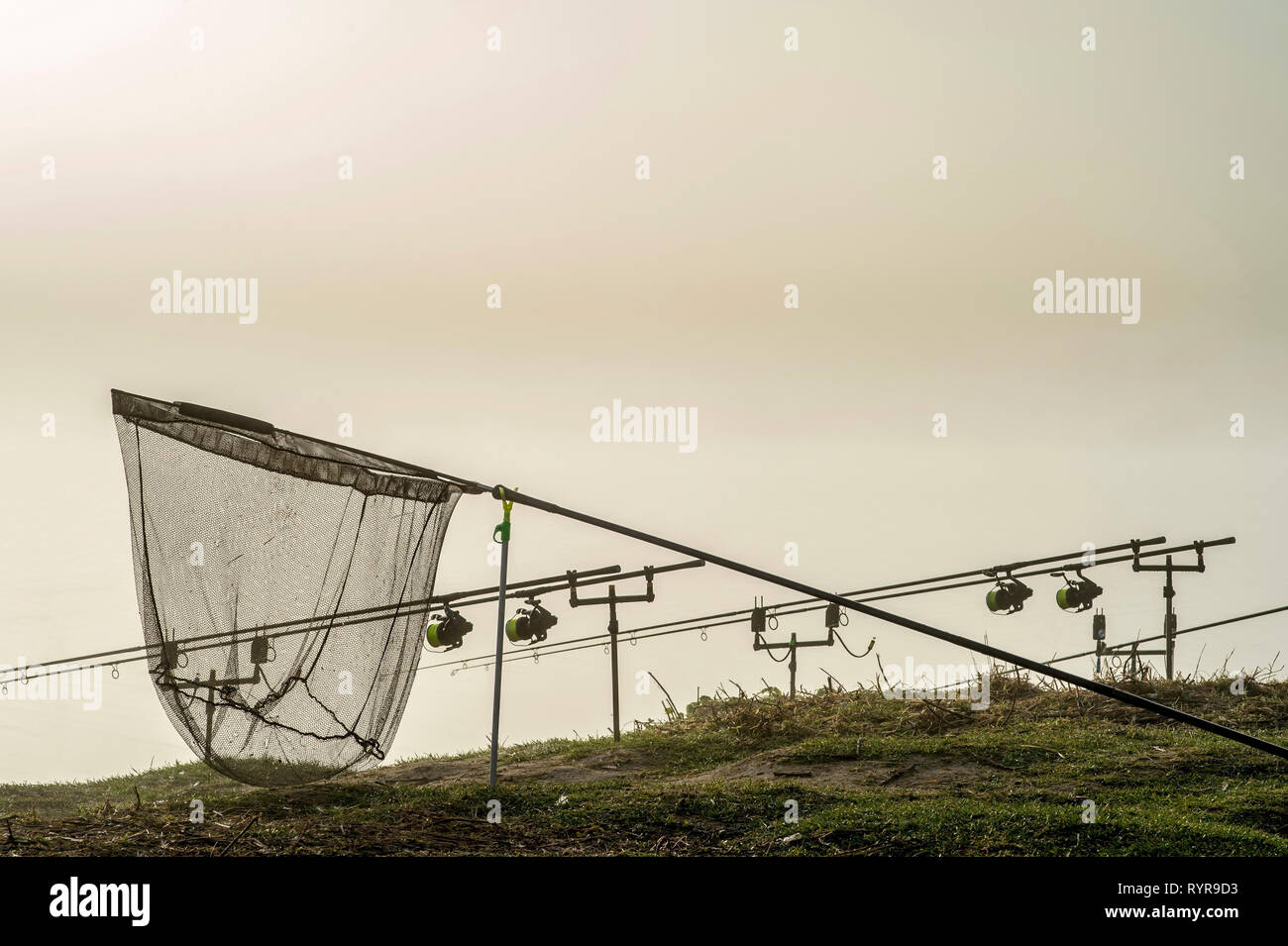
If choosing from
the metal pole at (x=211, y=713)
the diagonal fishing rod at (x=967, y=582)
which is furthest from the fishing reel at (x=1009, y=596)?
the metal pole at (x=211, y=713)

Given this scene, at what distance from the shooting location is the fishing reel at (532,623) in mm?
9516

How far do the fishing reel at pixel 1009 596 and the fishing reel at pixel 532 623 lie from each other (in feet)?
14.4

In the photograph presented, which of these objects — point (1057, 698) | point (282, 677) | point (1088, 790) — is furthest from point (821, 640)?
point (282, 677)

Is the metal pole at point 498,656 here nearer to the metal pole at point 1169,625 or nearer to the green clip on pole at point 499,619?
the green clip on pole at point 499,619

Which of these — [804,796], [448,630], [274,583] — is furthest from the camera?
[448,630]

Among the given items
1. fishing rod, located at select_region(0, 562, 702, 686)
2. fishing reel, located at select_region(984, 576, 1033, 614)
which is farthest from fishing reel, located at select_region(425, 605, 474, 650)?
fishing reel, located at select_region(984, 576, 1033, 614)

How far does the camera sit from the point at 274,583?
22.6 feet

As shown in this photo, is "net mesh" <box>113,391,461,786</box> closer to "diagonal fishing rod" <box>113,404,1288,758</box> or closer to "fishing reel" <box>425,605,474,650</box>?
"diagonal fishing rod" <box>113,404,1288,758</box>

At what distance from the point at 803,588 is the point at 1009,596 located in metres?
6.25

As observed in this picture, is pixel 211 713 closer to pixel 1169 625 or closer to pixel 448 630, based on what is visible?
pixel 448 630

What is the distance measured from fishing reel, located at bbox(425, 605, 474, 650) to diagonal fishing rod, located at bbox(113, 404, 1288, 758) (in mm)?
1588

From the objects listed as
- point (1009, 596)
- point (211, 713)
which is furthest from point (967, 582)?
point (211, 713)
